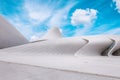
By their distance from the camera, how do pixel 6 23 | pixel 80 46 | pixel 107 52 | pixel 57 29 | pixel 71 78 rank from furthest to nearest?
pixel 57 29 < pixel 6 23 < pixel 107 52 < pixel 80 46 < pixel 71 78

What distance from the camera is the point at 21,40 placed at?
2123 cm

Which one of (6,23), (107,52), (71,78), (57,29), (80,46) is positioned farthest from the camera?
(57,29)

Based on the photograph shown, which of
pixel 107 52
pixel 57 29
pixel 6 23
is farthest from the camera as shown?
pixel 57 29

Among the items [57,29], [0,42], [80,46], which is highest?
[57,29]

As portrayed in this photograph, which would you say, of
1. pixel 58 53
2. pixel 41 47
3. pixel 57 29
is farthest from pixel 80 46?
pixel 57 29

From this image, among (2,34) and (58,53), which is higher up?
(2,34)

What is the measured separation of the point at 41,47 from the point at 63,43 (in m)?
2.84

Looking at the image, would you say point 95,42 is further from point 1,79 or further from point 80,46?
point 1,79

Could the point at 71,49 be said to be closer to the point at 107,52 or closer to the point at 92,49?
the point at 92,49

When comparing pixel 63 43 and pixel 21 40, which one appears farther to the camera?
pixel 21 40

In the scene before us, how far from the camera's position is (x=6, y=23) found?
797 inches

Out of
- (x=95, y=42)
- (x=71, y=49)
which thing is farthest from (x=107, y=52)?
(x=71, y=49)

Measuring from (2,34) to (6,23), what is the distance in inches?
109

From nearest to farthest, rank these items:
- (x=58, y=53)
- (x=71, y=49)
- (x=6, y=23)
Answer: (x=58, y=53), (x=71, y=49), (x=6, y=23)
